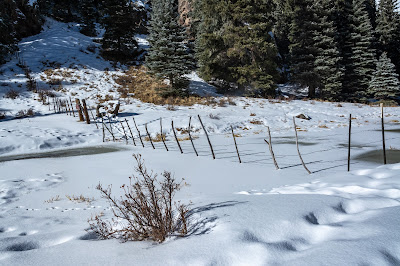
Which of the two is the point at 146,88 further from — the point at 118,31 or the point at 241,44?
the point at 118,31

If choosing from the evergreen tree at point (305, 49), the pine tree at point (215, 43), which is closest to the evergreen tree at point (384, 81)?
the evergreen tree at point (305, 49)

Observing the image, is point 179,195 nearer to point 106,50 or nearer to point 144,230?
point 144,230

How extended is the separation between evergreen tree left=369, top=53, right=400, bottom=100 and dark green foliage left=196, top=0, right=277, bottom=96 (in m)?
11.8

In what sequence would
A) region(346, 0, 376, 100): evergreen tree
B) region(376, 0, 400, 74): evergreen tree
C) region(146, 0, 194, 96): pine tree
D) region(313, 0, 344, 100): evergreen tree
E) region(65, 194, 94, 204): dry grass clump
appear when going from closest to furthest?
region(65, 194, 94, 204): dry grass clump, region(146, 0, 194, 96): pine tree, region(313, 0, 344, 100): evergreen tree, region(346, 0, 376, 100): evergreen tree, region(376, 0, 400, 74): evergreen tree

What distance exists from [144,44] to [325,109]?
27991 mm

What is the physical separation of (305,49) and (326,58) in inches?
101

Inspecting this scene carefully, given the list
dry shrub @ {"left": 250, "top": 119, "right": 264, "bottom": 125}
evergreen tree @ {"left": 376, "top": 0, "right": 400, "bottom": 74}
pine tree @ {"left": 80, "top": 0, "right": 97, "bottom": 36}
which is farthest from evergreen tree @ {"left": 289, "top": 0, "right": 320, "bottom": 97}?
pine tree @ {"left": 80, "top": 0, "right": 97, "bottom": 36}

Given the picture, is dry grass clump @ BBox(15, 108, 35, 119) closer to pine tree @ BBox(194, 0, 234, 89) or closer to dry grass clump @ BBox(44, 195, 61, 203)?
dry grass clump @ BBox(44, 195, 61, 203)

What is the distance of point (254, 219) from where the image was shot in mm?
2455

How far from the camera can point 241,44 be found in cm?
2047

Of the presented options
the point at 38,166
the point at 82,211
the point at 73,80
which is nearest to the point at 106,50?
the point at 73,80

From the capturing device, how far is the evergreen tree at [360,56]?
24750 millimetres

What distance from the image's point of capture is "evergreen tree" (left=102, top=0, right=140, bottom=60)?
27094 millimetres

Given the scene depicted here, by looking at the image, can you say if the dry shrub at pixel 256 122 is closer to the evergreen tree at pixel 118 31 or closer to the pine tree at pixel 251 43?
the pine tree at pixel 251 43
